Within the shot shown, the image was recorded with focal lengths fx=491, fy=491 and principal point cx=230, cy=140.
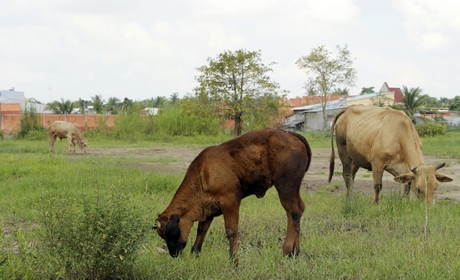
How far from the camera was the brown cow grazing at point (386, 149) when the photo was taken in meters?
7.59

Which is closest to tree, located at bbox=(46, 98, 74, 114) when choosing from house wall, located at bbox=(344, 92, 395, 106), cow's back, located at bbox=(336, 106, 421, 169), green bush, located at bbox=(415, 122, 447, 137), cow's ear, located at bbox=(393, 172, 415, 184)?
house wall, located at bbox=(344, 92, 395, 106)

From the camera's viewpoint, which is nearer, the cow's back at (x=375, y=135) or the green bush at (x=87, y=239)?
the green bush at (x=87, y=239)

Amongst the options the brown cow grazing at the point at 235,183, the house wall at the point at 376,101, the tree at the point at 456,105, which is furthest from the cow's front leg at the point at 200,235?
the tree at the point at 456,105

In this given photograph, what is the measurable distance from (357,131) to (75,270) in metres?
6.59

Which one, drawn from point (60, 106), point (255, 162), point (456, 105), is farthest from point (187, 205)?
point (456, 105)

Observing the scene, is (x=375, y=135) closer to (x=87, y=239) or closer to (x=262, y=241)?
(x=262, y=241)

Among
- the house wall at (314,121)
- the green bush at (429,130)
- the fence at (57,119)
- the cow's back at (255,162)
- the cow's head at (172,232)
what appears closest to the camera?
the cow's head at (172,232)

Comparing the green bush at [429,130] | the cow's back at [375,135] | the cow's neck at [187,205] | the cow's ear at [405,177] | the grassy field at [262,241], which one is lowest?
the green bush at [429,130]

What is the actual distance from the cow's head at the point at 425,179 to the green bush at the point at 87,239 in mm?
4673

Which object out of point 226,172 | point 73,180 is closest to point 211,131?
point 73,180

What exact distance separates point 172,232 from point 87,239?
962 mm

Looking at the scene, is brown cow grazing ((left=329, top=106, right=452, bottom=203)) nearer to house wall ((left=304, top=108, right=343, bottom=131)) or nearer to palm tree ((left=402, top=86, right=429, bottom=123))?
palm tree ((left=402, top=86, right=429, bottom=123))

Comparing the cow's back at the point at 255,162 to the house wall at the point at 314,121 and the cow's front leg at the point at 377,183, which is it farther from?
the house wall at the point at 314,121

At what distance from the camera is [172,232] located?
5062 millimetres
